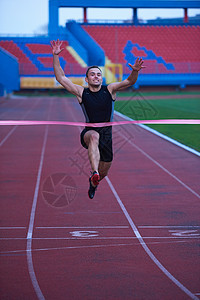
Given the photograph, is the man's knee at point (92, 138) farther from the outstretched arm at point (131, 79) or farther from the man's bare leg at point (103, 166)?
Result: the outstretched arm at point (131, 79)

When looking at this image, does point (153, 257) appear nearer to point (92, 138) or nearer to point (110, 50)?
point (92, 138)

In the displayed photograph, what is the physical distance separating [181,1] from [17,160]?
42.7m

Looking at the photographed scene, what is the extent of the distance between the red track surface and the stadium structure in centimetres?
3005

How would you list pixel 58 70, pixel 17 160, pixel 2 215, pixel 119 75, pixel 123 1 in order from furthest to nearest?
pixel 123 1 → pixel 119 75 → pixel 17 160 → pixel 2 215 → pixel 58 70

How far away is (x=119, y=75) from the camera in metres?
46.5

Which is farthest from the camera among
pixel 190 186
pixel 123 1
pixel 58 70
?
pixel 123 1

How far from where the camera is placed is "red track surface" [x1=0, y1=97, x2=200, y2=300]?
16.4 feet

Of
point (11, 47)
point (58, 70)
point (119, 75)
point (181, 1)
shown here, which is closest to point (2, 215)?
point (58, 70)

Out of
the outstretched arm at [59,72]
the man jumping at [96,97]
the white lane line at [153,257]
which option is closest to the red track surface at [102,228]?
the white lane line at [153,257]

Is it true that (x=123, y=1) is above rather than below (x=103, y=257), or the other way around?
above

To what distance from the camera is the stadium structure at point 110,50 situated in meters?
45.7

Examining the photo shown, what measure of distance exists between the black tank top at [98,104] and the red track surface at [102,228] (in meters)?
1.52

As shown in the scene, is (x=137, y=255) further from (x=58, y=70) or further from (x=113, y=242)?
(x=58, y=70)

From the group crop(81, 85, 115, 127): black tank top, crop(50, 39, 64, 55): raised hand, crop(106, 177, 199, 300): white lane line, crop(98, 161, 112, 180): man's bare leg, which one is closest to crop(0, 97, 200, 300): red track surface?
crop(106, 177, 199, 300): white lane line
